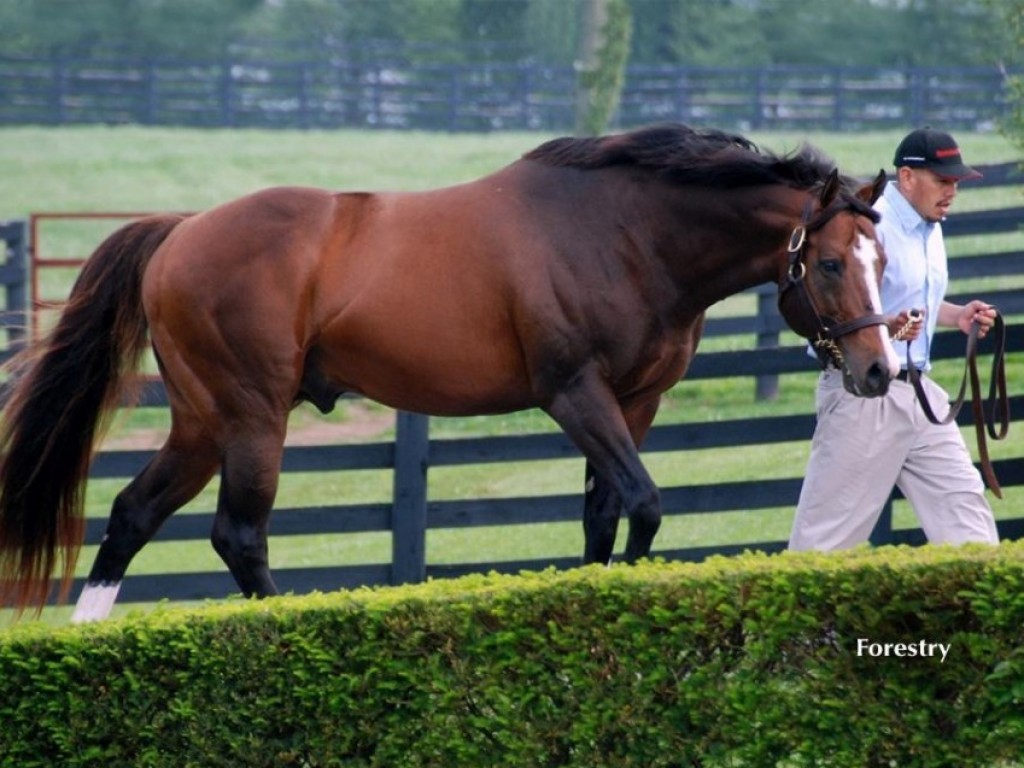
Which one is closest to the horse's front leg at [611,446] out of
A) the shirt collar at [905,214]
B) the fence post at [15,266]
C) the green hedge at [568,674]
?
the shirt collar at [905,214]

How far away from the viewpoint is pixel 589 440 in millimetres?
5633

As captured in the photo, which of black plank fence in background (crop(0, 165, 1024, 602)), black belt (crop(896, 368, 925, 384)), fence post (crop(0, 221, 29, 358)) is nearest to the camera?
black belt (crop(896, 368, 925, 384))

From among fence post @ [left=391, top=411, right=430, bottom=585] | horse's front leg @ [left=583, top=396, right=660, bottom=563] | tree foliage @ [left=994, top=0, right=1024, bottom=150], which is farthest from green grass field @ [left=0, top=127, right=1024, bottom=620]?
tree foliage @ [left=994, top=0, right=1024, bottom=150]

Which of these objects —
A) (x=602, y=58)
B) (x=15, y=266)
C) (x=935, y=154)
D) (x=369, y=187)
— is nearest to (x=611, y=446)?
(x=935, y=154)

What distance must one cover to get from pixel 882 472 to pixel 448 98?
93.7 feet

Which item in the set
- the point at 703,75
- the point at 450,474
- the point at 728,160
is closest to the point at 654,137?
the point at 728,160

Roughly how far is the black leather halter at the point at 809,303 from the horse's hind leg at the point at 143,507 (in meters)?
2.16

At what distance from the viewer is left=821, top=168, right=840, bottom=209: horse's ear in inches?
212

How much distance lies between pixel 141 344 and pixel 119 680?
2.25 metres

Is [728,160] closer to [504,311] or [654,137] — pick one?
Answer: [654,137]

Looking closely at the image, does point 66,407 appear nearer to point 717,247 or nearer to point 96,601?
point 96,601

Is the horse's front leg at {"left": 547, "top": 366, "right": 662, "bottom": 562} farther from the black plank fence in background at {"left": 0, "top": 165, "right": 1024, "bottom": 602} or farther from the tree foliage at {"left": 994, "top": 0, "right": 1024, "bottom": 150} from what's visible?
the tree foliage at {"left": 994, "top": 0, "right": 1024, "bottom": 150}

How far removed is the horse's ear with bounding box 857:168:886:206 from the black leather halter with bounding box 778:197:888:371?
2.5 inches

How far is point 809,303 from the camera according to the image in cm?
549
